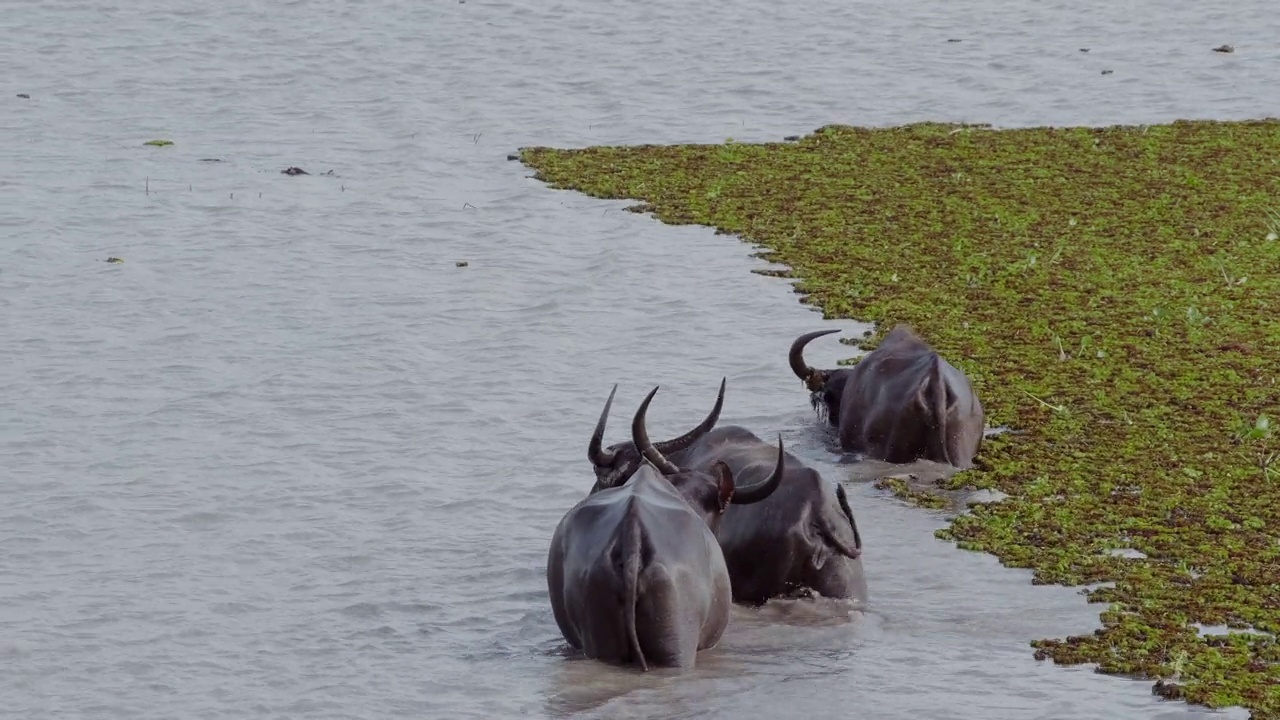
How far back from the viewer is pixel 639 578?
330 inches

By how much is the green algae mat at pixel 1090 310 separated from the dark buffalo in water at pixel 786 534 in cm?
94

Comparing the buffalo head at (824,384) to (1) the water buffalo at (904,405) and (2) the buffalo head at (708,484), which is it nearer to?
(1) the water buffalo at (904,405)

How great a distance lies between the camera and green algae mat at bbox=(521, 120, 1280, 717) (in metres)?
9.41

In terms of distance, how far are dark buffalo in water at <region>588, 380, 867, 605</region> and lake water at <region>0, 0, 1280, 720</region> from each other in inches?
6.4

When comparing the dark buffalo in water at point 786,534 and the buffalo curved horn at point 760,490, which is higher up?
the buffalo curved horn at point 760,490

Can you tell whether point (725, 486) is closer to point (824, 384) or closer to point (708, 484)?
point (708, 484)

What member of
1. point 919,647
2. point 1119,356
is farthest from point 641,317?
point 919,647

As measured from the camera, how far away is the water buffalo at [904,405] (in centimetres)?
1157

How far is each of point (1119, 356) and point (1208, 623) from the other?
4689mm

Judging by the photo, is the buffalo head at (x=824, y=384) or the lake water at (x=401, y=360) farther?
the buffalo head at (x=824, y=384)

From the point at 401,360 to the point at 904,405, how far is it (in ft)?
13.4

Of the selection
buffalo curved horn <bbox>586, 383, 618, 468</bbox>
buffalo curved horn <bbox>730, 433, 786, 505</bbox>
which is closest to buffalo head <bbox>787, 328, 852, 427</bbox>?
buffalo curved horn <bbox>586, 383, 618, 468</bbox>

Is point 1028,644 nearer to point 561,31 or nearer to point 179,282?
point 179,282

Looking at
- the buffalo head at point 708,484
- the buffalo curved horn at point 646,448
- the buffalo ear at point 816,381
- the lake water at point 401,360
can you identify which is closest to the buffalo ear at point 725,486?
the buffalo head at point 708,484
